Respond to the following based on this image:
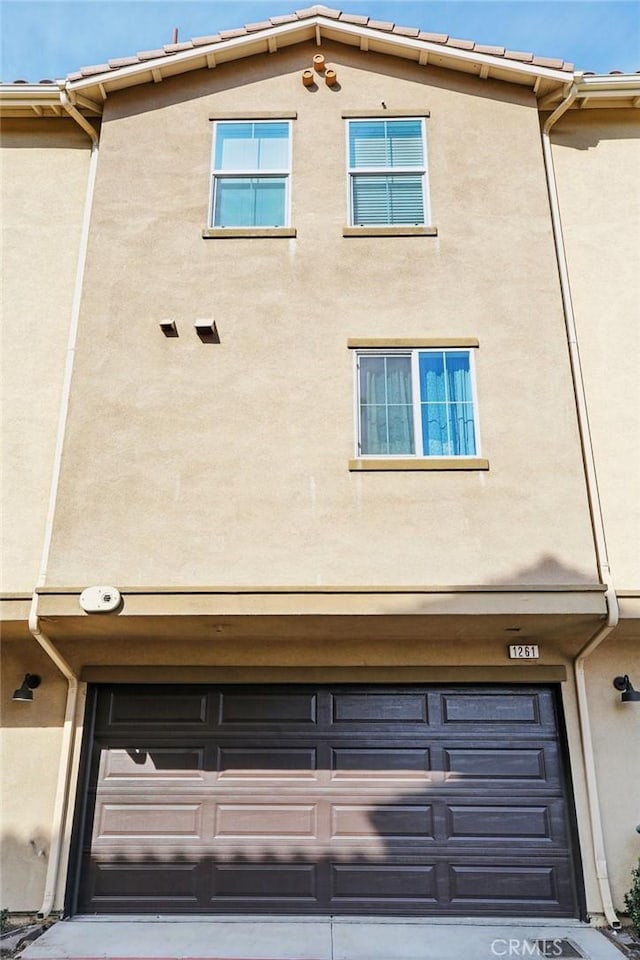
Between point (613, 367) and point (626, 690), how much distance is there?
3693 millimetres

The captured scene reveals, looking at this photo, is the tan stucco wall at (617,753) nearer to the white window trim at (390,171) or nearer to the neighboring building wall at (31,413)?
the white window trim at (390,171)

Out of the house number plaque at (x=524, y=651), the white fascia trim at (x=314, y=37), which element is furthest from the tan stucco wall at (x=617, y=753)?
the white fascia trim at (x=314, y=37)

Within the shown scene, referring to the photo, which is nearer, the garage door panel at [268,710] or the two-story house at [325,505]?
the two-story house at [325,505]

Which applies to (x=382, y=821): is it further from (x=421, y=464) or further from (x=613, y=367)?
(x=613, y=367)

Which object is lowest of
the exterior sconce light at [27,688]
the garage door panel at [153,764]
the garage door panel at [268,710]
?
the garage door panel at [153,764]

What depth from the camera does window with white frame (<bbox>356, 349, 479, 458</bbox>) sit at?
773 cm

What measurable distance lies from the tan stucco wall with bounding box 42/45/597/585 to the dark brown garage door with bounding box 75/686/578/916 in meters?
1.94

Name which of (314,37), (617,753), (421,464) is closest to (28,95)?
(314,37)

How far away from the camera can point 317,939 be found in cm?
676

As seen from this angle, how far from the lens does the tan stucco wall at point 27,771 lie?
757cm

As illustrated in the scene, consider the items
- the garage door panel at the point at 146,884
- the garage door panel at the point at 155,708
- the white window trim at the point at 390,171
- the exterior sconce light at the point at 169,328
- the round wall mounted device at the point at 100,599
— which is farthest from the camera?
the white window trim at the point at 390,171

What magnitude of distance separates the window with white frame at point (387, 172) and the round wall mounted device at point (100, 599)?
5.19 metres

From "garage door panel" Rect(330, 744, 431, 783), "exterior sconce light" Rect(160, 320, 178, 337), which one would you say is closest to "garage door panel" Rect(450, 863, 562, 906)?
"garage door panel" Rect(330, 744, 431, 783)

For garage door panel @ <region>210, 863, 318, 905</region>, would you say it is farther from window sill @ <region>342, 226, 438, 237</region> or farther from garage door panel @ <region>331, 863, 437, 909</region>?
window sill @ <region>342, 226, 438, 237</region>
